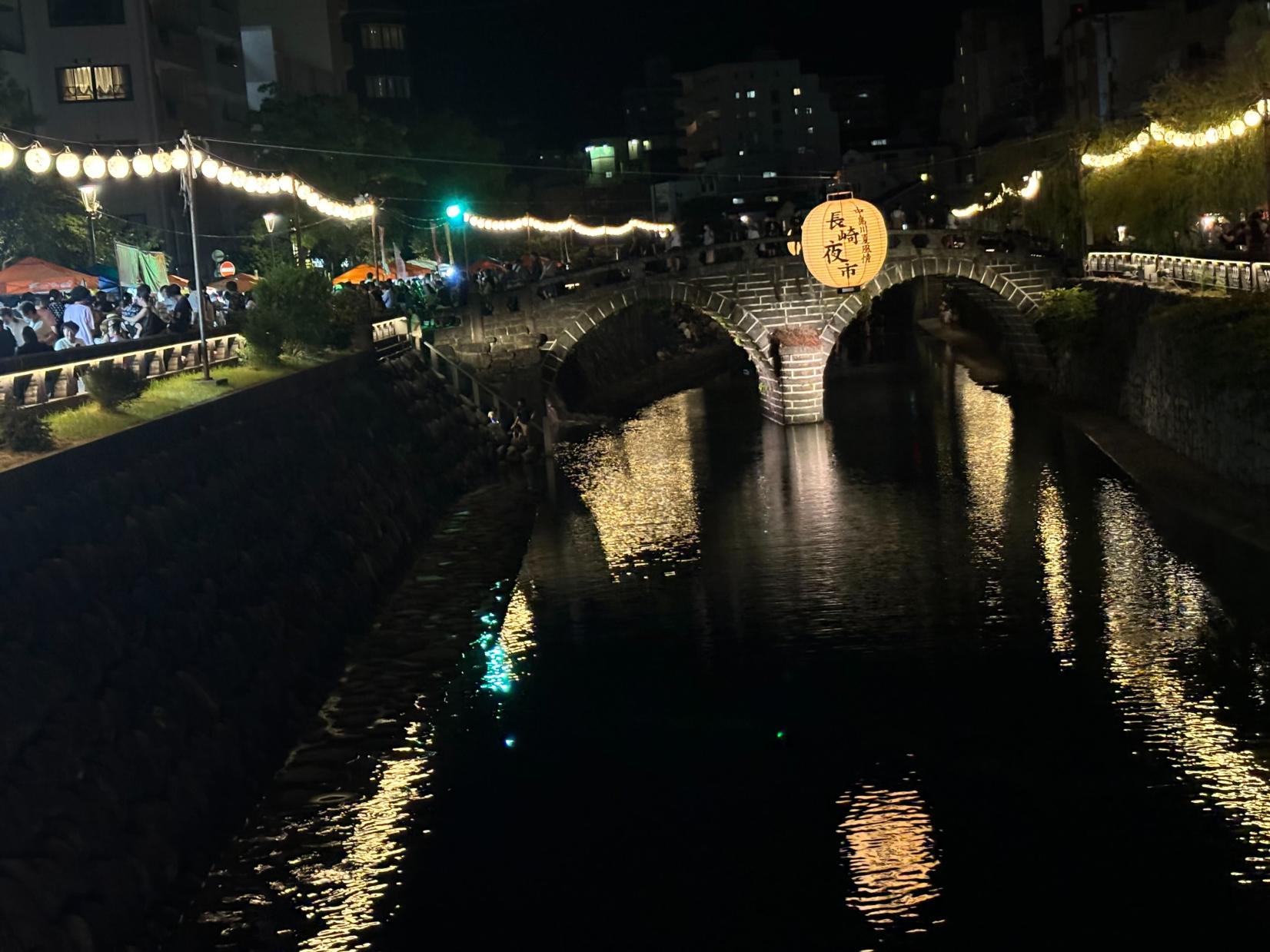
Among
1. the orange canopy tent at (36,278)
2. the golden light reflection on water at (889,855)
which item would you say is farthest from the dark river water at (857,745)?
the orange canopy tent at (36,278)

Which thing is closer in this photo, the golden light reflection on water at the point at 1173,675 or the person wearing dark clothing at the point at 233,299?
the golden light reflection on water at the point at 1173,675

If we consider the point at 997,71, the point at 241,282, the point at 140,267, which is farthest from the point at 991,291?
the point at 997,71

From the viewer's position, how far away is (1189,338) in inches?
1229

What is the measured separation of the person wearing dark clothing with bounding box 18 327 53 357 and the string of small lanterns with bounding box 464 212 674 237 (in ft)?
102

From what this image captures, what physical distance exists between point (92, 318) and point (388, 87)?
59.7 metres

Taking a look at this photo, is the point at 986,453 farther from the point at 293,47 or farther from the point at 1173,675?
the point at 293,47

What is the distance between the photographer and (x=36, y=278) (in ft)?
103

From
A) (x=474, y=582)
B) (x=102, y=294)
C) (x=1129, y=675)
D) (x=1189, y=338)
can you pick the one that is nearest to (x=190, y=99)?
(x=102, y=294)

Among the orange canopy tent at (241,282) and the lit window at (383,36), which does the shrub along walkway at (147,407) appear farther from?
the lit window at (383,36)

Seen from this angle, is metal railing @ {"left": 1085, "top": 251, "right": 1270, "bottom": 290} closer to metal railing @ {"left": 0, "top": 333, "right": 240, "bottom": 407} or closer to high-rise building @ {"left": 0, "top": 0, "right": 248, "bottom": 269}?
metal railing @ {"left": 0, "top": 333, "right": 240, "bottom": 407}

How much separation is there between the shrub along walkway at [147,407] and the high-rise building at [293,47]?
37016 mm

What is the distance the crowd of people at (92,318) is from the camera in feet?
77.6

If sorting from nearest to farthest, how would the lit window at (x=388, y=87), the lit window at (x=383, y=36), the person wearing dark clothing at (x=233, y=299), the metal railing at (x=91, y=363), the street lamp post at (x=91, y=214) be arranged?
1. the metal railing at (x=91, y=363)
2. the person wearing dark clothing at (x=233, y=299)
3. the street lamp post at (x=91, y=214)
4. the lit window at (x=383, y=36)
5. the lit window at (x=388, y=87)

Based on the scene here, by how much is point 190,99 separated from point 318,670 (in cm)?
3772
